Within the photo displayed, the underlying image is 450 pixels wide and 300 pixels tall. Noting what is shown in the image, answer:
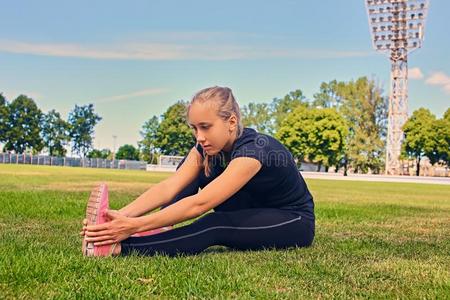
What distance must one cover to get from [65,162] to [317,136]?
38.0 m

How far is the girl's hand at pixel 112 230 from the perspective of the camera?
3566mm

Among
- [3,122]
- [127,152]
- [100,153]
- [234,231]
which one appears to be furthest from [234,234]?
[127,152]

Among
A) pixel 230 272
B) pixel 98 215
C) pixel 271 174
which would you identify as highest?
pixel 271 174

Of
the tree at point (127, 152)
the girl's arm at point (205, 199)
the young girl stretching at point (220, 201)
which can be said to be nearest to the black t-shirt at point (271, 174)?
the young girl stretching at point (220, 201)

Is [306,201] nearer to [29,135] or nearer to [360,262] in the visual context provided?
[360,262]

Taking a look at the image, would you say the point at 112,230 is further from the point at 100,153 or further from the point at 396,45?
the point at 100,153

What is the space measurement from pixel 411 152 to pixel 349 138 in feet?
24.3

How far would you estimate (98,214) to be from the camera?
3.53 m

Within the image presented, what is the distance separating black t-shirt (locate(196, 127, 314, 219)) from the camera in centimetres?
406

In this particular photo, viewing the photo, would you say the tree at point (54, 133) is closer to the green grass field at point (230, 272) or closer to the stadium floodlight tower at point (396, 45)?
the stadium floodlight tower at point (396, 45)

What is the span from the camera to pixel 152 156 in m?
83.6

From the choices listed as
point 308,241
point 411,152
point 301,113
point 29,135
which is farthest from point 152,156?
point 308,241

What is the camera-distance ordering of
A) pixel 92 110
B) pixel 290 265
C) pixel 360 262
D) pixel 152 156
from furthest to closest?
pixel 92 110, pixel 152 156, pixel 360 262, pixel 290 265

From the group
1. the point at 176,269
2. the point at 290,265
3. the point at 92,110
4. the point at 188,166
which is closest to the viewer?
the point at 176,269
